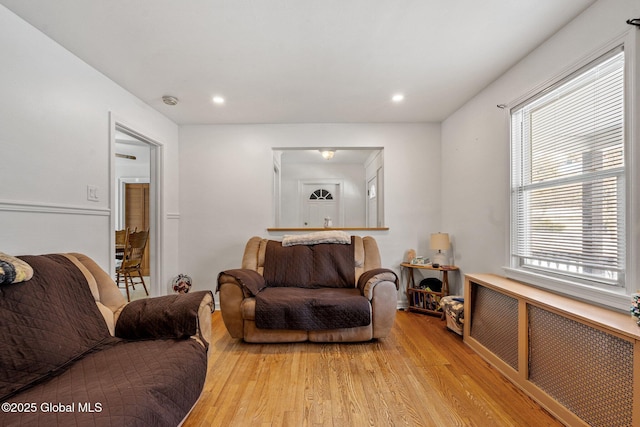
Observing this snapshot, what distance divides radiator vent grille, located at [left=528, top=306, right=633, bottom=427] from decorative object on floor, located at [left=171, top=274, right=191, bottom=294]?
11.1ft

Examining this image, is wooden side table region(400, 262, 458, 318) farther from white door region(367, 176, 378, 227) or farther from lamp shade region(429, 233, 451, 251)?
white door region(367, 176, 378, 227)

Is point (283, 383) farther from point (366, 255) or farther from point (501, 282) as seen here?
point (501, 282)

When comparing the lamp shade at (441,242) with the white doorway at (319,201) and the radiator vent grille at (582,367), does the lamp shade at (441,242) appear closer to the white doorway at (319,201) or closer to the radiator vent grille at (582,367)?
the radiator vent grille at (582,367)

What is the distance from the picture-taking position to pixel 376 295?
2.44m

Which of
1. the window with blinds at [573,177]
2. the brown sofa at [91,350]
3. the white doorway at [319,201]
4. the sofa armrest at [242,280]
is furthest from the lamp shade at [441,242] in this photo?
the white doorway at [319,201]

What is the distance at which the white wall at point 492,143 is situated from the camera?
162 cm

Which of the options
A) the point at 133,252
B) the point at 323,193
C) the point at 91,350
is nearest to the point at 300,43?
the point at 91,350

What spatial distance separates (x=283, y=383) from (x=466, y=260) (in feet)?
7.45

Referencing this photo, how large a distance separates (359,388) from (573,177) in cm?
198

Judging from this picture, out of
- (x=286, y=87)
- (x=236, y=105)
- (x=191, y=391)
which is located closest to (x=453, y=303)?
(x=191, y=391)

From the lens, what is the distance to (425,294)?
326cm

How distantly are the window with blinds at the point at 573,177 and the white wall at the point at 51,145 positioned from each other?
11.5 feet

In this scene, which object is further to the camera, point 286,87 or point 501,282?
point 286,87

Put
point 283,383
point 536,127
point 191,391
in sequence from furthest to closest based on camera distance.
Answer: point 536,127 → point 283,383 → point 191,391
